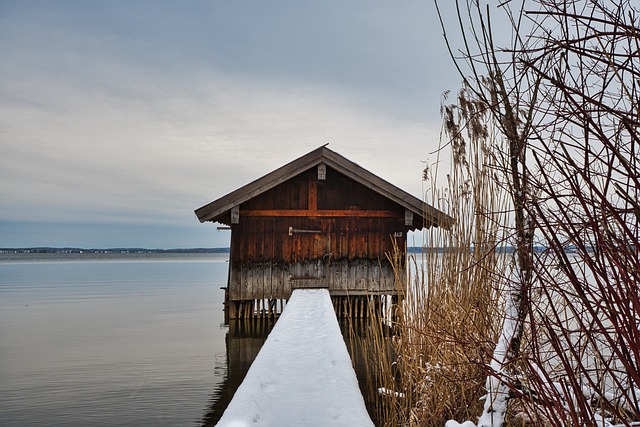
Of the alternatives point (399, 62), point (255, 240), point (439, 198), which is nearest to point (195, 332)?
point (255, 240)

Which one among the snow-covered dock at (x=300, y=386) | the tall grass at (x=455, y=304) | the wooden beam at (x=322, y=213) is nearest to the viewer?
the snow-covered dock at (x=300, y=386)

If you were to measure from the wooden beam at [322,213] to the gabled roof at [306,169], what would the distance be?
54 centimetres

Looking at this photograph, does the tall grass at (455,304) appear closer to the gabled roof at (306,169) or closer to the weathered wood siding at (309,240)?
the gabled roof at (306,169)

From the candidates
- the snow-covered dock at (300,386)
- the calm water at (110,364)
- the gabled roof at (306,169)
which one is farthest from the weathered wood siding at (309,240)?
the snow-covered dock at (300,386)

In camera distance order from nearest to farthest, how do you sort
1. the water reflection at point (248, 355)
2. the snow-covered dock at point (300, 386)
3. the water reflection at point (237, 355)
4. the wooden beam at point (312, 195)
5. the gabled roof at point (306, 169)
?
the snow-covered dock at point (300, 386) < the water reflection at point (248, 355) < the water reflection at point (237, 355) < the gabled roof at point (306, 169) < the wooden beam at point (312, 195)

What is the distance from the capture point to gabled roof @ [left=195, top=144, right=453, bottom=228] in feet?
33.1

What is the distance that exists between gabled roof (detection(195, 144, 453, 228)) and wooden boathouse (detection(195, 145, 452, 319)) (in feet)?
0.63

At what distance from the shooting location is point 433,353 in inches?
150

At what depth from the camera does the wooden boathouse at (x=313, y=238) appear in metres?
10.8

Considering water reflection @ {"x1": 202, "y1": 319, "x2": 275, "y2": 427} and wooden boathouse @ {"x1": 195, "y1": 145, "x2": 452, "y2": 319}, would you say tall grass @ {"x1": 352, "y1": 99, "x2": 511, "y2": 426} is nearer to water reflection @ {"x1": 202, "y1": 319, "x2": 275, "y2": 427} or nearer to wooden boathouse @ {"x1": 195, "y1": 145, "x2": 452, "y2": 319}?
water reflection @ {"x1": 202, "y1": 319, "x2": 275, "y2": 427}

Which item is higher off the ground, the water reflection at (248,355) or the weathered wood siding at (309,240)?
the weathered wood siding at (309,240)

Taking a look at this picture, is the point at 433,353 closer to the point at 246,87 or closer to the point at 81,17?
the point at 246,87

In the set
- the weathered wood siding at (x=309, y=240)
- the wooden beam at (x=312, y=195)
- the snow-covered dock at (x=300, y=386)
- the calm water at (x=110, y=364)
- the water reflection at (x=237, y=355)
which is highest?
the wooden beam at (x=312, y=195)

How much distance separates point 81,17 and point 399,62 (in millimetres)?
10142
